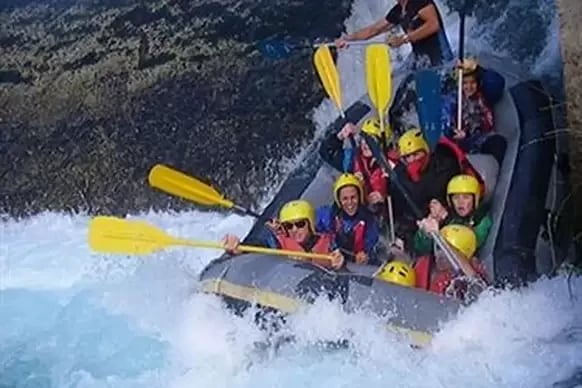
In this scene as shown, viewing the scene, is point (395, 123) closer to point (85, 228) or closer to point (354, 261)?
point (354, 261)

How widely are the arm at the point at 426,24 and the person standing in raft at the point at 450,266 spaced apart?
1.74 metres

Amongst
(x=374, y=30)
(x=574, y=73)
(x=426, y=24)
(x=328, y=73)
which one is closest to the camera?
(x=574, y=73)

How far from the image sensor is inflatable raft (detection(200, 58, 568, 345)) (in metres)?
4.68

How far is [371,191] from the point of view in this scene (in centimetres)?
546

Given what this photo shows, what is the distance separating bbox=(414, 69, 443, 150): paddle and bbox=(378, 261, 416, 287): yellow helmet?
0.66 m

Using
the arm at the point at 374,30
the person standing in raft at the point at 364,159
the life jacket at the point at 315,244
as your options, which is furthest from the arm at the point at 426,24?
the life jacket at the point at 315,244

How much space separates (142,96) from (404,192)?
411cm

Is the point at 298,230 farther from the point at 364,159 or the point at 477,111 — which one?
the point at 477,111

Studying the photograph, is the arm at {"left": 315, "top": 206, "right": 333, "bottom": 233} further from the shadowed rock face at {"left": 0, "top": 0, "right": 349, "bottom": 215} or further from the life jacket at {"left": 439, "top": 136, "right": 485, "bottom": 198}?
the shadowed rock face at {"left": 0, "top": 0, "right": 349, "bottom": 215}

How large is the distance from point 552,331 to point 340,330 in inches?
30.1

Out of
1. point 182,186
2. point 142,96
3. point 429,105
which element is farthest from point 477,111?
point 142,96

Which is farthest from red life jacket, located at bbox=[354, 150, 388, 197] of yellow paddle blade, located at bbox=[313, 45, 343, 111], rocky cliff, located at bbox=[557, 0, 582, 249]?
rocky cliff, located at bbox=[557, 0, 582, 249]

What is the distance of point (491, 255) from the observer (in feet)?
16.2

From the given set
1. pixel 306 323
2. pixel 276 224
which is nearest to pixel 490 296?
pixel 306 323
